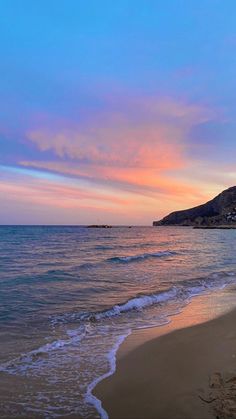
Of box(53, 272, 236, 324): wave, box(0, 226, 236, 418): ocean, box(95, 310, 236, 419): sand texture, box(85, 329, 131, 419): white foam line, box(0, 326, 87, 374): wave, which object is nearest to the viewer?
box(95, 310, 236, 419): sand texture

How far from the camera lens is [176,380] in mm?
6418

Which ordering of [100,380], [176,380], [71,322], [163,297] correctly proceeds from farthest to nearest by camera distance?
1. [163,297]
2. [71,322]
3. [100,380]
4. [176,380]

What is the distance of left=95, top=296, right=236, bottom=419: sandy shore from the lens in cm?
524

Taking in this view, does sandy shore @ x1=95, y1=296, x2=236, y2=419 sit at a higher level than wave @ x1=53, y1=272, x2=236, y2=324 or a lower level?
higher

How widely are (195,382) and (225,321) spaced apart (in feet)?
16.1

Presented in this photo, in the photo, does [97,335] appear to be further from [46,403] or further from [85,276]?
[85,276]

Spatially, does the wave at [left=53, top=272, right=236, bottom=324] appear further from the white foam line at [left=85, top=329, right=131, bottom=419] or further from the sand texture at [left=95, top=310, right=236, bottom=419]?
the sand texture at [left=95, top=310, right=236, bottom=419]

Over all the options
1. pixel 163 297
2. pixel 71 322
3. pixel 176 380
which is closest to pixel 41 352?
pixel 71 322

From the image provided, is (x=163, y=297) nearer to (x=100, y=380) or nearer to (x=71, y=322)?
(x=71, y=322)

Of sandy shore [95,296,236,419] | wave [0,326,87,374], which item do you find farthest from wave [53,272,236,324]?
sandy shore [95,296,236,419]

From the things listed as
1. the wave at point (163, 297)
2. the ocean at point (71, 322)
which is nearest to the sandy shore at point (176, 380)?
the ocean at point (71, 322)

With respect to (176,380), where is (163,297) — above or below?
below

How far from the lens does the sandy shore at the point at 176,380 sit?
524cm

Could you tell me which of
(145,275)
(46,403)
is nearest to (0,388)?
(46,403)
